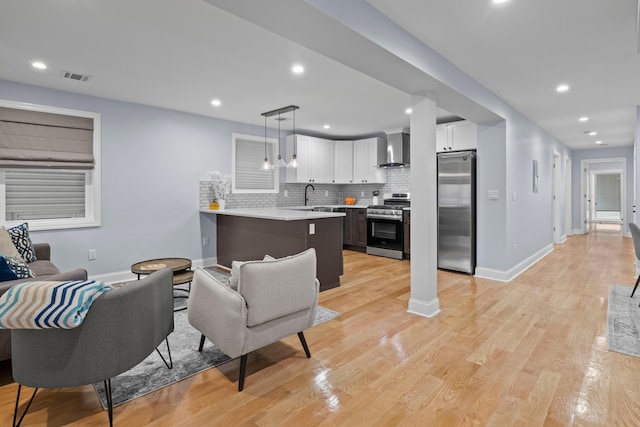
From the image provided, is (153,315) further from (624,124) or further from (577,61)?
(624,124)

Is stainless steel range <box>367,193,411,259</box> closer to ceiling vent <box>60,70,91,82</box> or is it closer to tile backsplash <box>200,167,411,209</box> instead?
tile backsplash <box>200,167,411,209</box>

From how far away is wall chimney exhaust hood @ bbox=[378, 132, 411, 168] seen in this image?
646cm

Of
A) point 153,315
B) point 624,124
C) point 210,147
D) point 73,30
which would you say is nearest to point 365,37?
point 153,315

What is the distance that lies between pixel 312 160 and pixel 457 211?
120 inches

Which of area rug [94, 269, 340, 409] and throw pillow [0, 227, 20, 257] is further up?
throw pillow [0, 227, 20, 257]

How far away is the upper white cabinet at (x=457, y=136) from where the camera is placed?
507cm

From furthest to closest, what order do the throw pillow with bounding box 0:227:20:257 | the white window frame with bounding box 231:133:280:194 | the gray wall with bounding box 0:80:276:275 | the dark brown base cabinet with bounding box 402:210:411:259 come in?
1. the dark brown base cabinet with bounding box 402:210:411:259
2. the white window frame with bounding box 231:133:280:194
3. the gray wall with bounding box 0:80:276:275
4. the throw pillow with bounding box 0:227:20:257

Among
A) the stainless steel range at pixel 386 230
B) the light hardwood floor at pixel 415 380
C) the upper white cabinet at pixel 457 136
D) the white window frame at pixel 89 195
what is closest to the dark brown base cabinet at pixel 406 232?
the stainless steel range at pixel 386 230

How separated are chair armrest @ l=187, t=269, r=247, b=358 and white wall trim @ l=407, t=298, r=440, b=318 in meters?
1.95

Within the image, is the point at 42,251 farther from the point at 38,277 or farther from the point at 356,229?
the point at 356,229

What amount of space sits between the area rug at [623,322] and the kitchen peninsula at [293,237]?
2.73m

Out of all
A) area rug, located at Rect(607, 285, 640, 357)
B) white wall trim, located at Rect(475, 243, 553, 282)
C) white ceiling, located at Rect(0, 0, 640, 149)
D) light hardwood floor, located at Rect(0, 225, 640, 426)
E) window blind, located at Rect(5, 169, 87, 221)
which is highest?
white ceiling, located at Rect(0, 0, 640, 149)

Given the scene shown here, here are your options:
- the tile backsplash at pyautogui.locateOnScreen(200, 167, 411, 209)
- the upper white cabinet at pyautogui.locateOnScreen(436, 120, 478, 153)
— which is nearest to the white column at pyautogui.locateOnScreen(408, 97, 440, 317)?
the upper white cabinet at pyautogui.locateOnScreen(436, 120, 478, 153)

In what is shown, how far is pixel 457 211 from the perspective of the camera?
4965 millimetres
